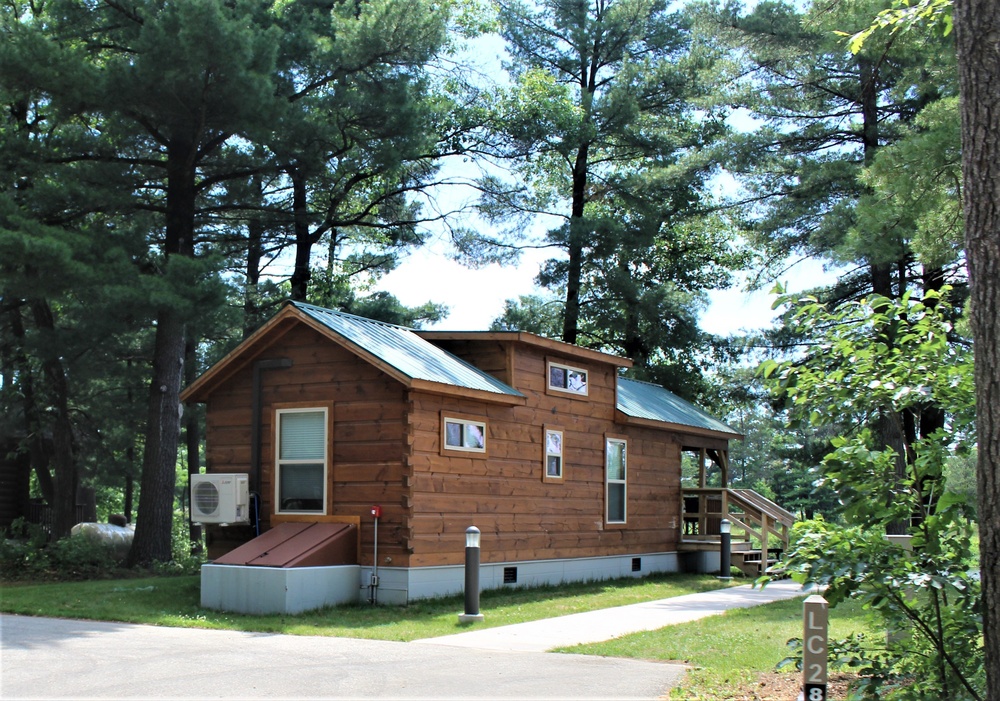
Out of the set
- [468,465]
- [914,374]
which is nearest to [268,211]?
[468,465]

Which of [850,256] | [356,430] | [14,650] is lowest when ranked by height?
[14,650]

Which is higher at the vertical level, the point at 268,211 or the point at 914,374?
the point at 268,211

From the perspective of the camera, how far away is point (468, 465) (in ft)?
50.5

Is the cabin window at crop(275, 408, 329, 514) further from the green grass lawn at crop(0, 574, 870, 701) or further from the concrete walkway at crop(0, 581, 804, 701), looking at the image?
the concrete walkway at crop(0, 581, 804, 701)

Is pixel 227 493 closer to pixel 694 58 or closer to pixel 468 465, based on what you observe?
pixel 468 465

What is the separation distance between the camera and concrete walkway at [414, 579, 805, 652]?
35.1 feet

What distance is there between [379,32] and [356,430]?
942 cm

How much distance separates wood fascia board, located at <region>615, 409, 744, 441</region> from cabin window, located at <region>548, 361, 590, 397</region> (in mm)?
1168

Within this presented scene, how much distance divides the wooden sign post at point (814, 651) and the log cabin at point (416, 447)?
8559 mm

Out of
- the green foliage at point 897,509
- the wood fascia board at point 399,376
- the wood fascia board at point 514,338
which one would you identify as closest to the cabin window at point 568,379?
the wood fascia board at point 514,338

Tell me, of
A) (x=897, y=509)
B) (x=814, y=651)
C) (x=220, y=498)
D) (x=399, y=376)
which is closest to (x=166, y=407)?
(x=220, y=498)

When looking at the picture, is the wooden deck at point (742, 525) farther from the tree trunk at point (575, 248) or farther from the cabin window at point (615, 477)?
the tree trunk at point (575, 248)

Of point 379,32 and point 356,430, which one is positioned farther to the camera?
point 379,32

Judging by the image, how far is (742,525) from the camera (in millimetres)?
21344
